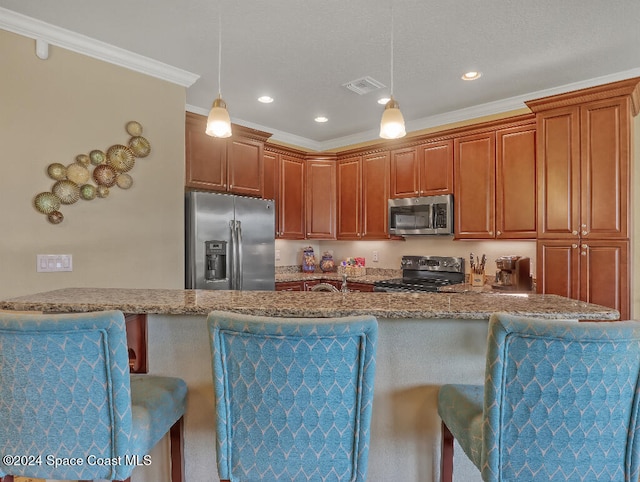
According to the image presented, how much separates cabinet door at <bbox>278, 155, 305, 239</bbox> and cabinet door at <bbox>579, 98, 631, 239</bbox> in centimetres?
284

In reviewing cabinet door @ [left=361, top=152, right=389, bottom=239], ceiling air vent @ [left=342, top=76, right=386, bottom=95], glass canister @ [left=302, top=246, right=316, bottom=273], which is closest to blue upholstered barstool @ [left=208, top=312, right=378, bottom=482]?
ceiling air vent @ [left=342, top=76, right=386, bottom=95]

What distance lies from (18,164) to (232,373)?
219cm

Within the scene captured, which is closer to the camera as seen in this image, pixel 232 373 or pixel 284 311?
pixel 232 373

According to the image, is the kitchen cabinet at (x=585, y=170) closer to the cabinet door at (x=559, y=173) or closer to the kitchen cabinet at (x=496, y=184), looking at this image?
the cabinet door at (x=559, y=173)

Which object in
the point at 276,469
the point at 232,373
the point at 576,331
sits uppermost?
the point at 576,331

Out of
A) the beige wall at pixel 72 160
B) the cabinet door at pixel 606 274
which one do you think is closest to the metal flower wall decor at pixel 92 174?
the beige wall at pixel 72 160

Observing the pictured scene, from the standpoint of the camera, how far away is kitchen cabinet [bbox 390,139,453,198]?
383 cm

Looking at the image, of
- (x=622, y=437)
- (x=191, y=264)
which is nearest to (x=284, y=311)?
(x=622, y=437)

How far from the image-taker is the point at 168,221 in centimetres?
296

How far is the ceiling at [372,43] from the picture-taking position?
2170 mm

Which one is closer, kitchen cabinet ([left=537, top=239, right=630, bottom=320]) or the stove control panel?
kitchen cabinet ([left=537, top=239, right=630, bottom=320])

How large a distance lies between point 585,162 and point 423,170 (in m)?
1.46

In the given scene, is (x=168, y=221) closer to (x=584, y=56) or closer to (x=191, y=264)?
(x=191, y=264)

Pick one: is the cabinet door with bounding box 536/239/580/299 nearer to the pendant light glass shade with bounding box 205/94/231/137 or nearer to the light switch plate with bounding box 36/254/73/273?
the pendant light glass shade with bounding box 205/94/231/137
